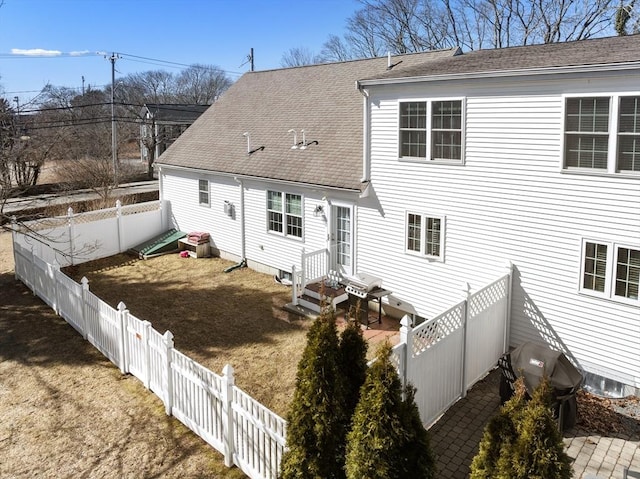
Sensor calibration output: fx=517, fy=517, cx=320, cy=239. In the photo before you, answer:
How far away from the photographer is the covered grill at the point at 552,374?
769 centimetres

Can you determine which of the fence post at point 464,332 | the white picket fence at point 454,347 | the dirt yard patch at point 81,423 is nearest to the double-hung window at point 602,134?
the white picket fence at point 454,347

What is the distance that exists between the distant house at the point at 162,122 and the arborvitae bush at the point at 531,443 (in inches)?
1790

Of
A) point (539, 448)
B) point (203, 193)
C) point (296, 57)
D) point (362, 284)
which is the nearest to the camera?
point (539, 448)

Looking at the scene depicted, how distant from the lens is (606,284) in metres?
8.95

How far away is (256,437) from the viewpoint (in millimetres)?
6727

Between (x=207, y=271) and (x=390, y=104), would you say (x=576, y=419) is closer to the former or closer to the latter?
(x=390, y=104)

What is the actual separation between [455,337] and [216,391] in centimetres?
398

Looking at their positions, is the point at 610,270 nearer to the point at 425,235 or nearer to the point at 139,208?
the point at 425,235

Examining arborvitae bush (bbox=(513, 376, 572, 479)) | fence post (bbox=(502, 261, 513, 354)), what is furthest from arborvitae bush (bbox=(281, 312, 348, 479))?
fence post (bbox=(502, 261, 513, 354))

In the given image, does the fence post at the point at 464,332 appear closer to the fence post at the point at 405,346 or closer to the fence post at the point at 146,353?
the fence post at the point at 405,346

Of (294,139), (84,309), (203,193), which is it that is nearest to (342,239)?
(294,139)

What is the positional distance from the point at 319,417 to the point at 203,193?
14.9m

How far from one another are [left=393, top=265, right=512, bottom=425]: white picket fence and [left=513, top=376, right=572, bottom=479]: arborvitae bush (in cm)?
275

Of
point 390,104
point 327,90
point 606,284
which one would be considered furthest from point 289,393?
point 327,90
